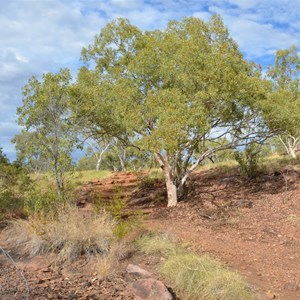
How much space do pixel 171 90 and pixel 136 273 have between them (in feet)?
20.4

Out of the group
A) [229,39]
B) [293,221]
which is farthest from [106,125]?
[293,221]

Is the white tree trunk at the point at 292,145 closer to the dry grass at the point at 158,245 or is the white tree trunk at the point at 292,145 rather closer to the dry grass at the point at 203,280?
the dry grass at the point at 158,245

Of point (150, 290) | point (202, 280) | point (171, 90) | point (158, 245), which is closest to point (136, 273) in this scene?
point (150, 290)

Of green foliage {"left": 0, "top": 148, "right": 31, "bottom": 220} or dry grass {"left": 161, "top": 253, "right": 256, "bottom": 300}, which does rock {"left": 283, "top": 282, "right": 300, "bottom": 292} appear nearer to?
dry grass {"left": 161, "top": 253, "right": 256, "bottom": 300}

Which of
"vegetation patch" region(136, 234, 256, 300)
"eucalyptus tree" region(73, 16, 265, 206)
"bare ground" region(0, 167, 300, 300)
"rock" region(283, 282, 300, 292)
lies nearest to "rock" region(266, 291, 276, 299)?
"bare ground" region(0, 167, 300, 300)

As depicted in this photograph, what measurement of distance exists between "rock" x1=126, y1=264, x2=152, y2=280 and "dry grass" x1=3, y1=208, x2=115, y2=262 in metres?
0.95

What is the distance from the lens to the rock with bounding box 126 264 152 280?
6216 mm

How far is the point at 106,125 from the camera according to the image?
12.7m

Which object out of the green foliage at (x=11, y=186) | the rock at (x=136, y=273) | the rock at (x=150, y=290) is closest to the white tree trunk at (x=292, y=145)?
the green foliage at (x=11, y=186)

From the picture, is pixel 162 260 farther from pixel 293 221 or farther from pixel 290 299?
pixel 293 221

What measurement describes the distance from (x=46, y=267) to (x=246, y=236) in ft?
15.9

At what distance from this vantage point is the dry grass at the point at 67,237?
23.8ft

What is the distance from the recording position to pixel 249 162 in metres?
16.1

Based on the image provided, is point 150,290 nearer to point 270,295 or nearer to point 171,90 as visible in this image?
point 270,295
